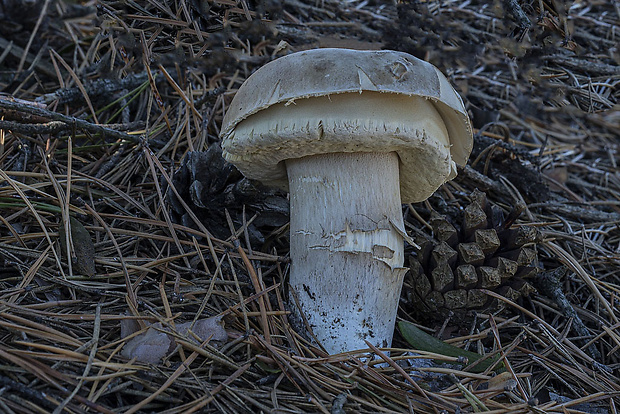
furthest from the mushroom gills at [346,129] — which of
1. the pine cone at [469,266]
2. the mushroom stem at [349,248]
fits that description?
the pine cone at [469,266]

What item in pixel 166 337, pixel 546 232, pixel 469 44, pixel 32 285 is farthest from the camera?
pixel 469 44

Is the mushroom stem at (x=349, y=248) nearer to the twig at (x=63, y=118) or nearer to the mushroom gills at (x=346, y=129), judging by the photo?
the mushroom gills at (x=346, y=129)

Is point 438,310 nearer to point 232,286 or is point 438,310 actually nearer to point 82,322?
point 232,286

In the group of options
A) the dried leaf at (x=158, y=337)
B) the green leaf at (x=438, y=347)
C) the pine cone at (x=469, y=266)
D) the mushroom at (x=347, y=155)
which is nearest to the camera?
the dried leaf at (x=158, y=337)

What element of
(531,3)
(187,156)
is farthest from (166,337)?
(531,3)

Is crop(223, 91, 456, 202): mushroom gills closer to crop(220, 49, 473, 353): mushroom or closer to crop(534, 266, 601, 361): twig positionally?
crop(220, 49, 473, 353): mushroom

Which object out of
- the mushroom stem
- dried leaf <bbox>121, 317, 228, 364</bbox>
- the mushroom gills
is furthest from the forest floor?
the mushroom gills
